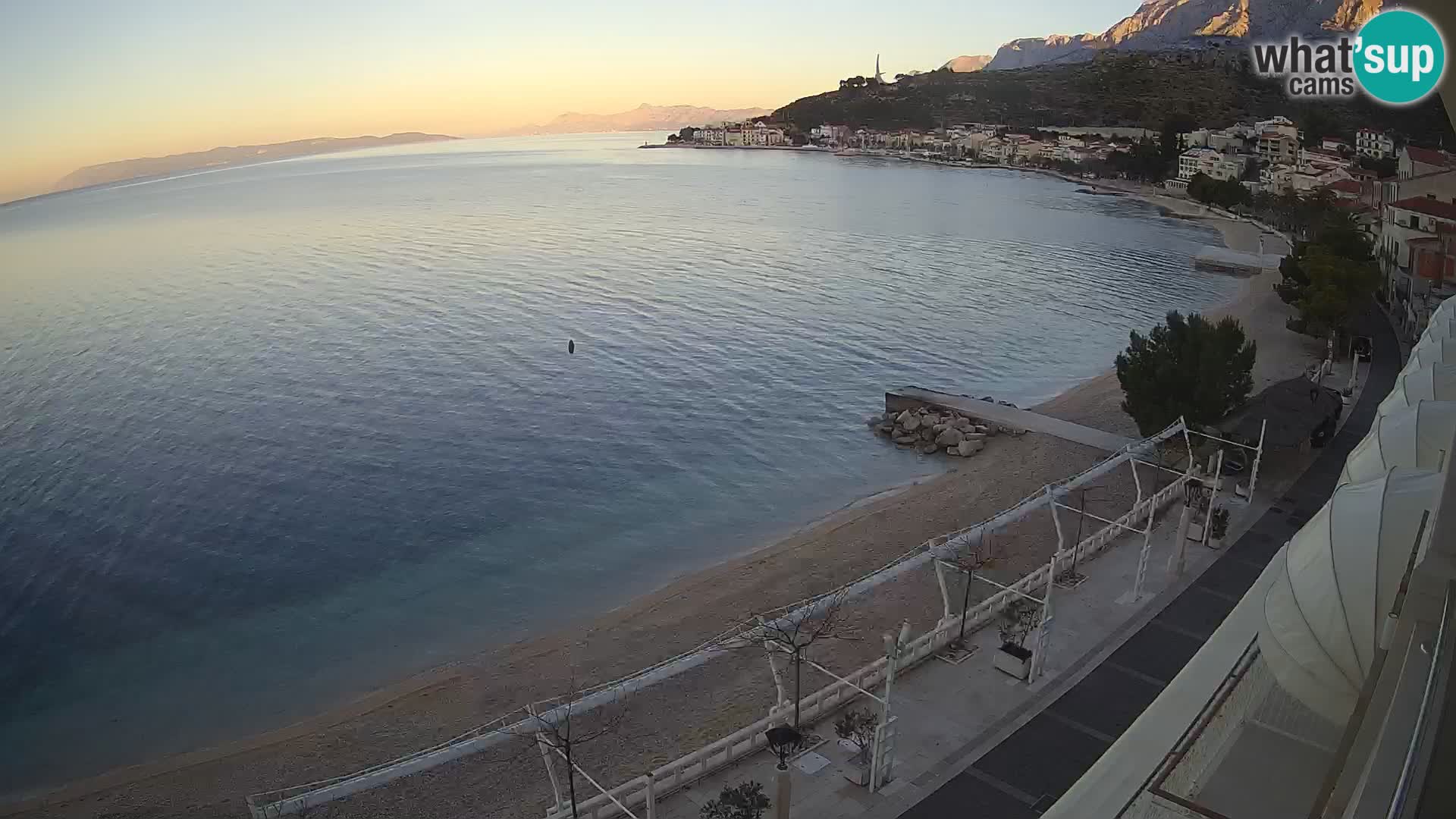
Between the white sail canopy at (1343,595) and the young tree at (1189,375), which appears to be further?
the young tree at (1189,375)

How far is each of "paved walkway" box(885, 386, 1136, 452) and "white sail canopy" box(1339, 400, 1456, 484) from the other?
14318mm

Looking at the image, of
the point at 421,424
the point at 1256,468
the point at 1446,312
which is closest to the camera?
the point at 1256,468

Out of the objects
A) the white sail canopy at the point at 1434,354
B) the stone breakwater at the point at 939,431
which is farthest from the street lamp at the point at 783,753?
the stone breakwater at the point at 939,431

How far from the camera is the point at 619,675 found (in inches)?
711

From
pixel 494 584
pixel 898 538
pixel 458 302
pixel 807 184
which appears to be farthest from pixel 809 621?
pixel 807 184

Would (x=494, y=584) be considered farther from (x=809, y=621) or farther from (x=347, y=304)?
(x=347, y=304)

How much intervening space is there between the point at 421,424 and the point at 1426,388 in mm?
29941

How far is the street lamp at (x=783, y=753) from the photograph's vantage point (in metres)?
10.5

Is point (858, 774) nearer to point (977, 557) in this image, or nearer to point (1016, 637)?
point (1016, 637)

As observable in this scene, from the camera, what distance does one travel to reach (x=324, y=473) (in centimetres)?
2938

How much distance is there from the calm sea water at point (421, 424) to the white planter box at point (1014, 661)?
35.9 ft

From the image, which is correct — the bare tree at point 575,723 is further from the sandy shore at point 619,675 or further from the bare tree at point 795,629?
the bare tree at point 795,629

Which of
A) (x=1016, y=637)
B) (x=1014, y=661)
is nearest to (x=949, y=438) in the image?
(x=1016, y=637)

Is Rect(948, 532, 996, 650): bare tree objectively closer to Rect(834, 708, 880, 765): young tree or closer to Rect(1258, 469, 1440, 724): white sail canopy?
Rect(834, 708, 880, 765): young tree
